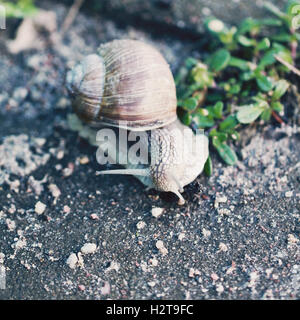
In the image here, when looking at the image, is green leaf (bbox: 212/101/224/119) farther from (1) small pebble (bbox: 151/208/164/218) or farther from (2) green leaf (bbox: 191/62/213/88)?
(1) small pebble (bbox: 151/208/164/218)

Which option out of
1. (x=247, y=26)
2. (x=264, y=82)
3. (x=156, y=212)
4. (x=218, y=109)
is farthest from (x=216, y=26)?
(x=156, y=212)

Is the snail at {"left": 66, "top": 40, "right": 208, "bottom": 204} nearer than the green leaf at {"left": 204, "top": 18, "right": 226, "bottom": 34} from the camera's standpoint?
Yes

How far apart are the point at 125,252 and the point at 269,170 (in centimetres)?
123

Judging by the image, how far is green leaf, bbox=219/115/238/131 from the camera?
2.95 m

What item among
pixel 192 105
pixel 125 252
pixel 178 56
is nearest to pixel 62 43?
pixel 178 56

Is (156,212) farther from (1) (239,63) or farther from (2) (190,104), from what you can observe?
(1) (239,63)

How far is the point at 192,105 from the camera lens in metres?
2.99

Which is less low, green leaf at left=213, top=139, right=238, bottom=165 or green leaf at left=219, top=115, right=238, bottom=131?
green leaf at left=219, top=115, right=238, bottom=131

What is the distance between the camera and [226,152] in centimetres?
291

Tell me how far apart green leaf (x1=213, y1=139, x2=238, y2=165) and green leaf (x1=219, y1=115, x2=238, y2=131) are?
12 cm

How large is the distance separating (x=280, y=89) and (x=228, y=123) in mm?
472

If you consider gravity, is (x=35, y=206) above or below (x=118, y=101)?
below

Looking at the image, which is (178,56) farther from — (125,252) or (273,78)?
(125,252)

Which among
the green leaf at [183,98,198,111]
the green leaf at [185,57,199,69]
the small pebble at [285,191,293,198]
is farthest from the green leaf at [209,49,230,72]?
the small pebble at [285,191,293,198]
